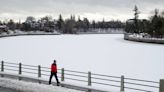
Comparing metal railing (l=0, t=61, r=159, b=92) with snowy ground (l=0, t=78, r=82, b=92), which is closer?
metal railing (l=0, t=61, r=159, b=92)

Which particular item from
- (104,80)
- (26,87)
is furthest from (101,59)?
(26,87)

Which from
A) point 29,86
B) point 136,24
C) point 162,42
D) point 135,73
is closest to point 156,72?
point 135,73

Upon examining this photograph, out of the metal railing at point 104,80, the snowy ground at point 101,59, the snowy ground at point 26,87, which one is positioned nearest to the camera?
the metal railing at point 104,80

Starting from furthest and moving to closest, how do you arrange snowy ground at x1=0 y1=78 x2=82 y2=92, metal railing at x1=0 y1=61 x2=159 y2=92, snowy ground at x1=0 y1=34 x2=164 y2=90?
snowy ground at x1=0 y1=34 x2=164 y2=90 → snowy ground at x1=0 y1=78 x2=82 y2=92 → metal railing at x1=0 y1=61 x2=159 y2=92

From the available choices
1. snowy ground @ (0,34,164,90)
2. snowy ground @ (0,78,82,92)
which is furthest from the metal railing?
snowy ground @ (0,34,164,90)

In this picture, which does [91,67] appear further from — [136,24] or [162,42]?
[136,24]

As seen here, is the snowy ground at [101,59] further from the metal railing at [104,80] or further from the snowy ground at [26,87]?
the snowy ground at [26,87]

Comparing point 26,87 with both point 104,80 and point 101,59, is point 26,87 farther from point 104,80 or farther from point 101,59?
point 101,59

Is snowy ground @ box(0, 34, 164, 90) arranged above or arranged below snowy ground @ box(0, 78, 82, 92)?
below

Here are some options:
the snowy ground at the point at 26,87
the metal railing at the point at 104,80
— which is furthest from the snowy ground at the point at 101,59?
the snowy ground at the point at 26,87

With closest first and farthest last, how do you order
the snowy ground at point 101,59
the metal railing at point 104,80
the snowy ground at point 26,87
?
the metal railing at point 104,80 → the snowy ground at point 26,87 → the snowy ground at point 101,59

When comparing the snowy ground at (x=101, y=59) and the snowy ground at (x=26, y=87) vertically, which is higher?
the snowy ground at (x=26, y=87)

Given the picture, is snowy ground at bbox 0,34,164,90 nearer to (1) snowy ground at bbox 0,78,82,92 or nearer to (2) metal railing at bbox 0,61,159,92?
(2) metal railing at bbox 0,61,159,92

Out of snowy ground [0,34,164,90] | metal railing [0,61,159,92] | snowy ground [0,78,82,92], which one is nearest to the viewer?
metal railing [0,61,159,92]
